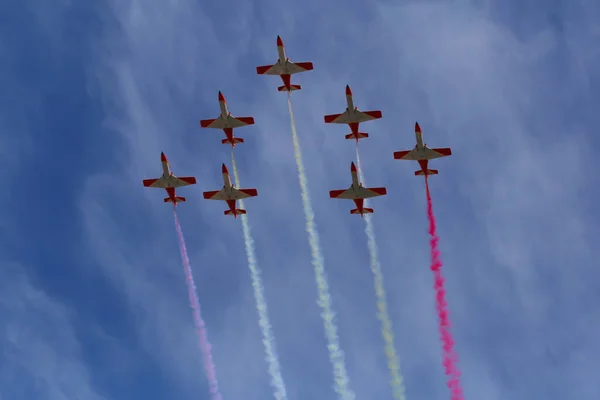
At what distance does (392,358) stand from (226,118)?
38132mm

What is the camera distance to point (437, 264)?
124250mm

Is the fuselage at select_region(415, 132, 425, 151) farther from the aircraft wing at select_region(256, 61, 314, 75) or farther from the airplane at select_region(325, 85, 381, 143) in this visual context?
the aircraft wing at select_region(256, 61, 314, 75)

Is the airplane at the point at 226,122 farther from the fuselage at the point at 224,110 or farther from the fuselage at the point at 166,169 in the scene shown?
the fuselage at the point at 166,169

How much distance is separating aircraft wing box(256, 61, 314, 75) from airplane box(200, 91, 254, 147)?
6507mm

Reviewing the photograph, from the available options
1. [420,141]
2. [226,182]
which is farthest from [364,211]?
[226,182]

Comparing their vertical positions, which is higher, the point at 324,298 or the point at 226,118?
the point at 226,118

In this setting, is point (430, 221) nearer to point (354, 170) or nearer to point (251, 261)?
point (354, 170)

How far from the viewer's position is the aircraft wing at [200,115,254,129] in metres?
130

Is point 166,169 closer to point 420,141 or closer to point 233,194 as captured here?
point 233,194

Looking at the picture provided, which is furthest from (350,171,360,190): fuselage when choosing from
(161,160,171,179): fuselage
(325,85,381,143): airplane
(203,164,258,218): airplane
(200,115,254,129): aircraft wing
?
(161,160,171,179): fuselage

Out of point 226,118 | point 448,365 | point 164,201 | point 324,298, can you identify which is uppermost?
point 226,118

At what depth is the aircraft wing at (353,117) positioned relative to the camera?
422ft

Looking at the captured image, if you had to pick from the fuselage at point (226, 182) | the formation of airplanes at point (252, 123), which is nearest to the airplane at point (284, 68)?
the formation of airplanes at point (252, 123)

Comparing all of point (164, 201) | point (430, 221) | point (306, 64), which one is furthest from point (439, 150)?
point (164, 201)
